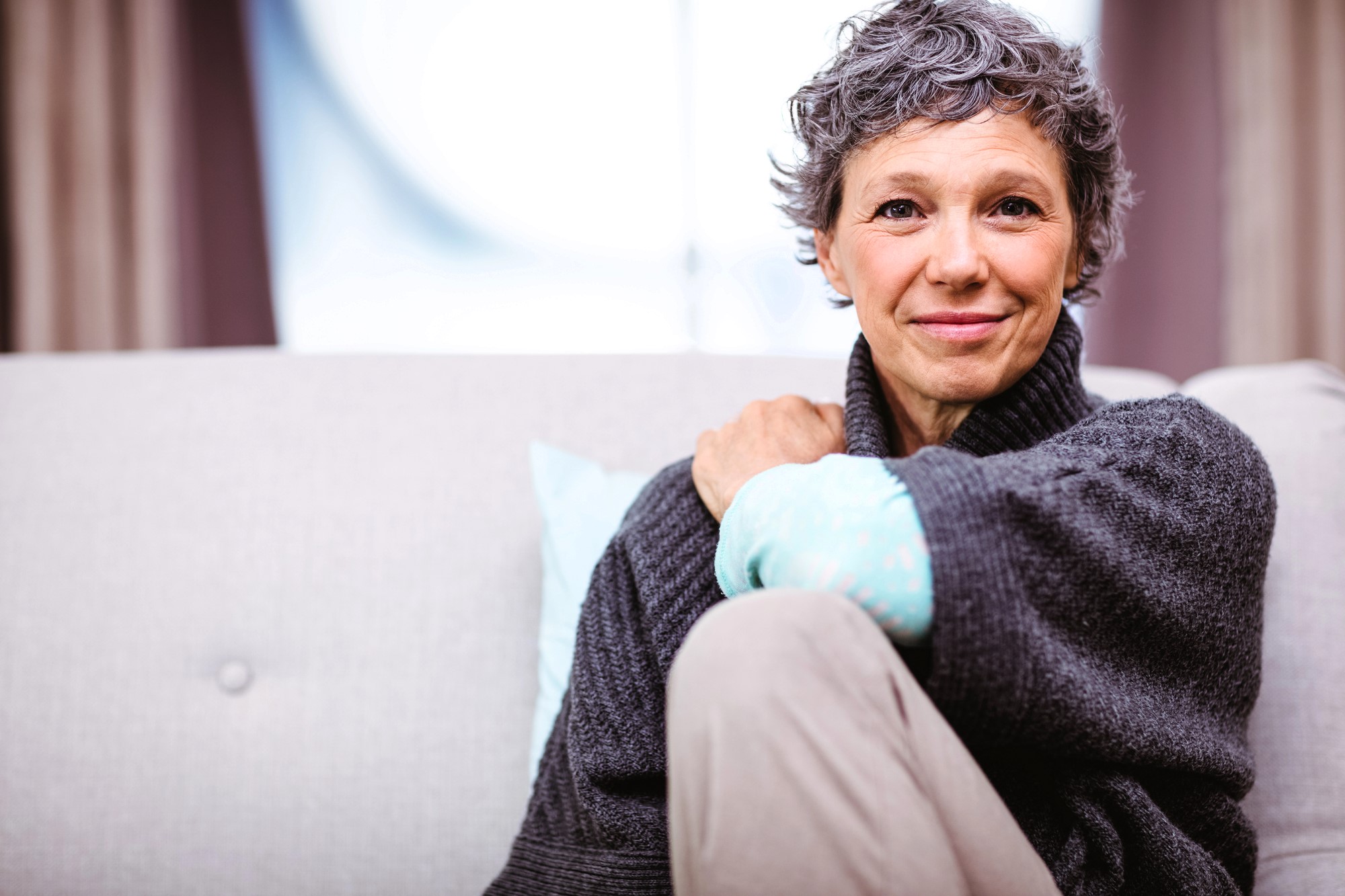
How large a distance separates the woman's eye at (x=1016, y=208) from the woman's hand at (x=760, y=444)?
27 centimetres

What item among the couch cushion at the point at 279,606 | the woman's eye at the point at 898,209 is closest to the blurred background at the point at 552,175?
the couch cushion at the point at 279,606

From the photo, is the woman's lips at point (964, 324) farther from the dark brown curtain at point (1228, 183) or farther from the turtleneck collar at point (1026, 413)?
the dark brown curtain at point (1228, 183)

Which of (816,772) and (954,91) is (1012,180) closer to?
(954,91)

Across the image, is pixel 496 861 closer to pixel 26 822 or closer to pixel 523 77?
pixel 26 822

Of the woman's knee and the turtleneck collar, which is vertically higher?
the turtleneck collar

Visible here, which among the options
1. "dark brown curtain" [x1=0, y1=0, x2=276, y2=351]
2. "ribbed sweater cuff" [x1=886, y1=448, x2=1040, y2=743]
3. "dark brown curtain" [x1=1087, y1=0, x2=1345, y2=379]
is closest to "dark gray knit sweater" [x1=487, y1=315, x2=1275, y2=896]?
"ribbed sweater cuff" [x1=886, y1=448, x2=1040, y2=743]

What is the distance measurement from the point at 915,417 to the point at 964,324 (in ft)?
0.50

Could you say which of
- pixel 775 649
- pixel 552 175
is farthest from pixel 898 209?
pixel 552 175

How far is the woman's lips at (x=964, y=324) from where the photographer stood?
3.16 ft

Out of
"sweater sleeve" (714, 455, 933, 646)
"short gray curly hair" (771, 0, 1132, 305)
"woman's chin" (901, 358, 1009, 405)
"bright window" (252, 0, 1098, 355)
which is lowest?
"sweater sleeve" (714, 455, 933, 646)

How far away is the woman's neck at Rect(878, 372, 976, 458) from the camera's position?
41.7 inches

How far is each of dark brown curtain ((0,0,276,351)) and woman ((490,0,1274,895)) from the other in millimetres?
1987

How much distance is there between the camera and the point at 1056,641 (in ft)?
2.40

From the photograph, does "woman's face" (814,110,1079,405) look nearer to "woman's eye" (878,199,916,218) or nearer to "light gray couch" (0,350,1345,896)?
"woman's eye" (878,199,916,218)
